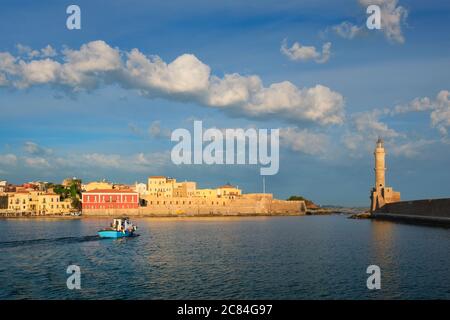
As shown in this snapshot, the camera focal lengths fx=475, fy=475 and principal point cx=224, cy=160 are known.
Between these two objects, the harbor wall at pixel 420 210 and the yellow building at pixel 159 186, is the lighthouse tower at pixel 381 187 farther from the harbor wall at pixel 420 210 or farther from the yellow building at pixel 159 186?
the yellow building at pixel 159 186

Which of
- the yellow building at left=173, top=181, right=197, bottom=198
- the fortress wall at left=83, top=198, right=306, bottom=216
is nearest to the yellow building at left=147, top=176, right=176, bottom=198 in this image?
the yellow building at left=173, top=181, right=197, bottom=198

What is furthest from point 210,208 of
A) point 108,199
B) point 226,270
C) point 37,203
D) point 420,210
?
point 226,270

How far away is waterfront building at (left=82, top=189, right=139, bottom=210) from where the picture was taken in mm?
92438

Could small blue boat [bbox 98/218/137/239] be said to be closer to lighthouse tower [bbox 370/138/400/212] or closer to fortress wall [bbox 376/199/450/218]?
fortress wall [bbox 376/199/450/218]

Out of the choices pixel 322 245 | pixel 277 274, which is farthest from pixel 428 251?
pixel 277 274

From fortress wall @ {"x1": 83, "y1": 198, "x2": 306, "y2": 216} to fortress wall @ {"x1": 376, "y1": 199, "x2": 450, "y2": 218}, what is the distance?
36796mm

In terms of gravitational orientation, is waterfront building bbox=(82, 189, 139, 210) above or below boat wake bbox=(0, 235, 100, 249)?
above

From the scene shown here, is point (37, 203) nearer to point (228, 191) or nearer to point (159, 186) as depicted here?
point (159, 186)

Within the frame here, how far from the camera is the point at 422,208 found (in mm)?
63000

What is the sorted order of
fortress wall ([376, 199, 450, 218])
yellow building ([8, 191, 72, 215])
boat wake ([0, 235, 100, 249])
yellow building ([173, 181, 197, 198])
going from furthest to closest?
yellow building ([173, 181, 197, 198]) → yellow building ([8, 191, 72, 215]) → fortress wall ([376, 199, 450, 218]) → boat wake ([0, 235, 100, 249])

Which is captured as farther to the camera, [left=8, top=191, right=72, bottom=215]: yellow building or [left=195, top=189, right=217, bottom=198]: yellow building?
[left=195, top=189, right=217, bottom=198]: yellow building

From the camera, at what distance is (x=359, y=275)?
843 inches

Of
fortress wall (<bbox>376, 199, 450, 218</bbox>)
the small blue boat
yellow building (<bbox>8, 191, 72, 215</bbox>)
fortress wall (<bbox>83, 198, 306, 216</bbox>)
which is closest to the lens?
the small blue boat

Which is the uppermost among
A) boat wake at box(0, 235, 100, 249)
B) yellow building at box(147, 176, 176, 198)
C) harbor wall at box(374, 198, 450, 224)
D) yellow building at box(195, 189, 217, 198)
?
→ yellow building at box(147, 176, 176, 198)
